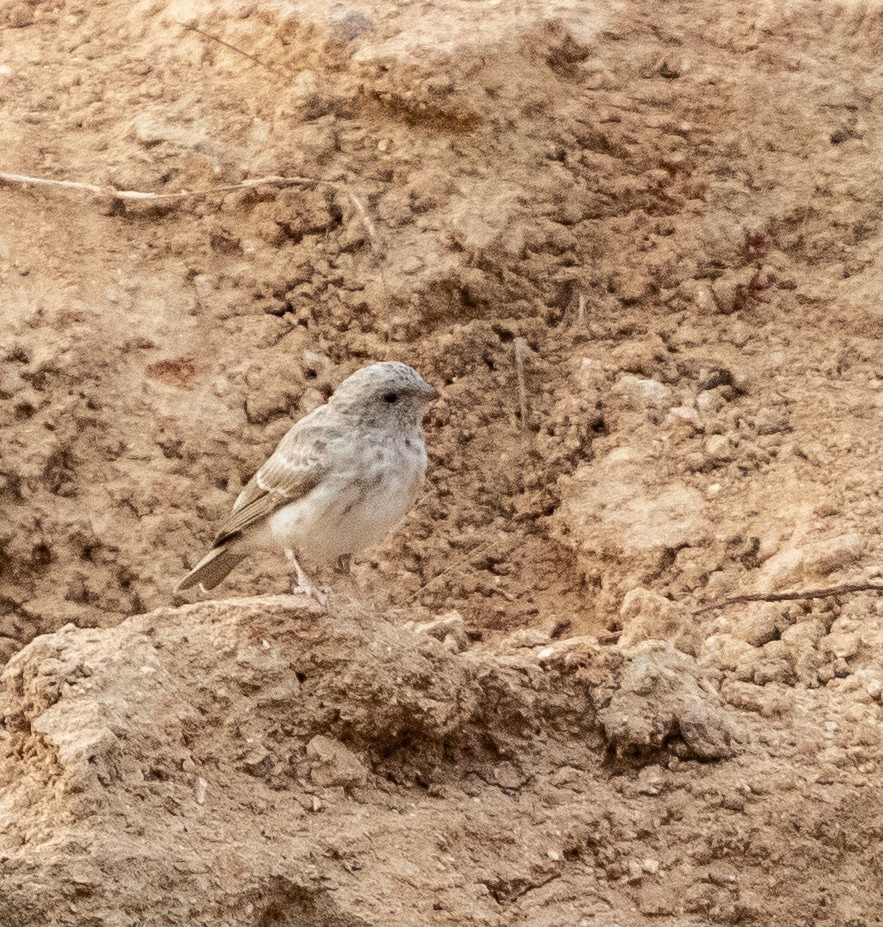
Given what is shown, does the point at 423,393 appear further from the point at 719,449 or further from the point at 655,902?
the point at 655,902

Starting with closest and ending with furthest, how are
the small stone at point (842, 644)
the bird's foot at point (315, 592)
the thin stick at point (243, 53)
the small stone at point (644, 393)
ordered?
the bird's foot at point (315, 592)
the small stone at point (842, 644)
the small stone at point (644, 393)
the thin stick at point (243, 53)

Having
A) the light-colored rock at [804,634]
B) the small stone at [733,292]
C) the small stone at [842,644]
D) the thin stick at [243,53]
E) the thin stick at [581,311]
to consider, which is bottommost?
the light-colored rock at [804,634]

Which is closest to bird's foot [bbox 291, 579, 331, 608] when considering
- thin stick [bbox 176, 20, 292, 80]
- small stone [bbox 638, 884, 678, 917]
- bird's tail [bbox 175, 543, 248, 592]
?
bird's tail [bbox 175, 543, 248, 592]

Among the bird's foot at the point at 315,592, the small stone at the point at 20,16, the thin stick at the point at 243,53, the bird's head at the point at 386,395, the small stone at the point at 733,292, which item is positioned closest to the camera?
the bird's foot at the point at 315,592

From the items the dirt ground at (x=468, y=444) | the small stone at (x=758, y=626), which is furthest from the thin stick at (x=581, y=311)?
the small stone at (x=758, y=626)

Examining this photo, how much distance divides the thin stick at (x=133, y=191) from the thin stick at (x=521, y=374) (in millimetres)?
1389

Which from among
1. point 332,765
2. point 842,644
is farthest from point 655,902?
point 842,644

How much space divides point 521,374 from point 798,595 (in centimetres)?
209

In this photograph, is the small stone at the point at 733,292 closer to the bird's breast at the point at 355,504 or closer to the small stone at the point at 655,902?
the bird's breast at the point at 355,504

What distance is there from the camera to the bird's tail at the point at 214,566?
260 inches

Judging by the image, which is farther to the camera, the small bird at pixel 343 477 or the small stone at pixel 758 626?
the small stone at pixel 758 626

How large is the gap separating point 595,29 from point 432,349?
2140 mm

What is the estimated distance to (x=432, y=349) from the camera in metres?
7.68

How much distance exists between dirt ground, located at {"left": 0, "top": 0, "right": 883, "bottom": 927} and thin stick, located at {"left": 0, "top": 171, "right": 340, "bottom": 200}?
59 millimetres
